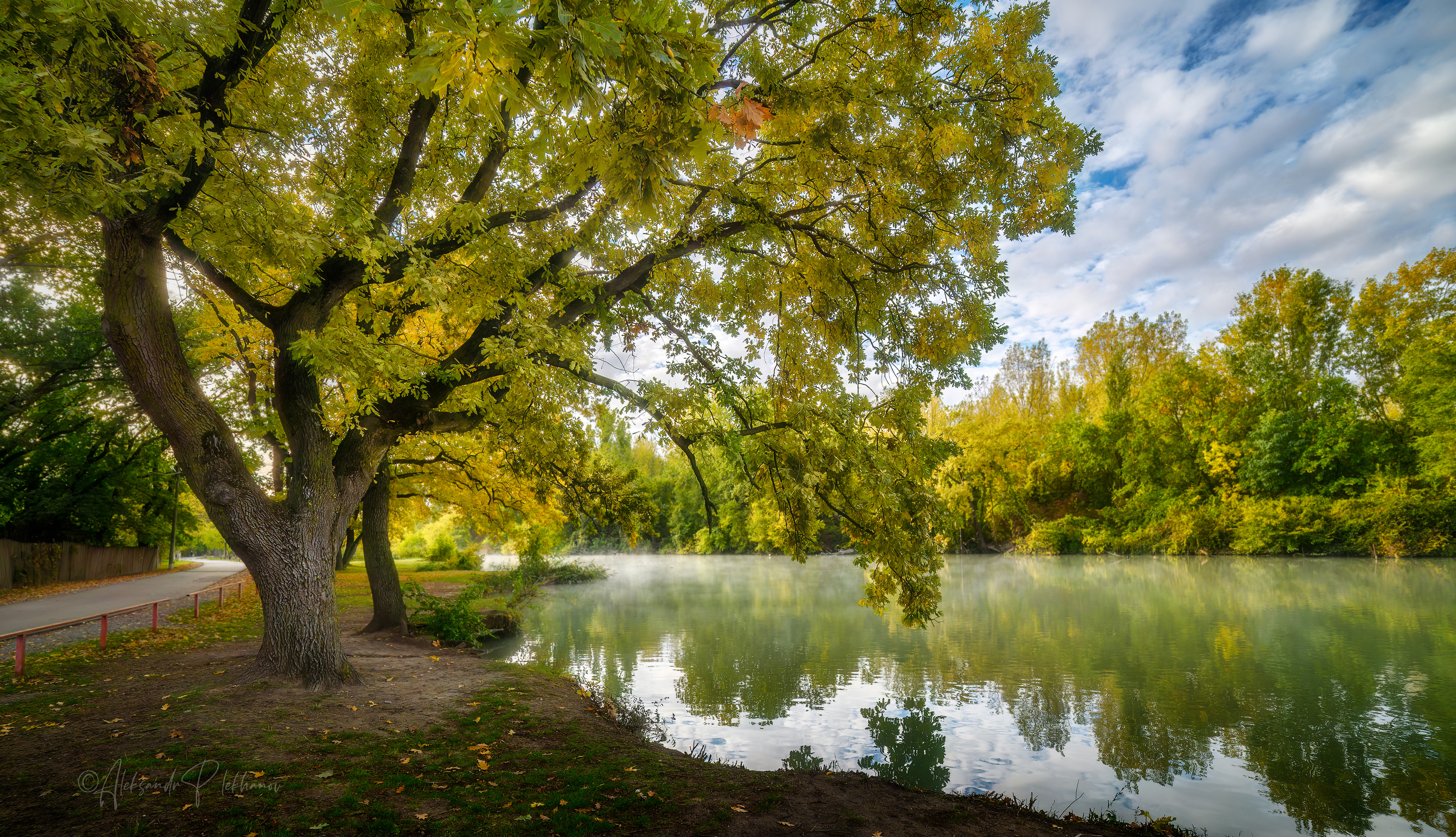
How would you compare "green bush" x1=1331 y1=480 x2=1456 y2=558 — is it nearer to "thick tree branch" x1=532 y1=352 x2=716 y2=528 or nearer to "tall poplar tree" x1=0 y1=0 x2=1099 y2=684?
"tall poplar tree" x1=0 y1=0 x2=1099 y2=684

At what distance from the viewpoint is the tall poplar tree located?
4895 mm

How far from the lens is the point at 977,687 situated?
9.88 metres

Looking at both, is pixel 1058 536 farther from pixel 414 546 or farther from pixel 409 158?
pixel 414 546

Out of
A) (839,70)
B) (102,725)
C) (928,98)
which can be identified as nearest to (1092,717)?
(928,98)

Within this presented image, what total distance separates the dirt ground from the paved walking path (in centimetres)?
750

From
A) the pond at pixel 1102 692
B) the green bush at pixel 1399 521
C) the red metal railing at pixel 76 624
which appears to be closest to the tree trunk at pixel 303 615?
the red metal railing at pixel 76 624

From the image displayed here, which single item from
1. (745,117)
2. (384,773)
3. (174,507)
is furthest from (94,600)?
(745,117)

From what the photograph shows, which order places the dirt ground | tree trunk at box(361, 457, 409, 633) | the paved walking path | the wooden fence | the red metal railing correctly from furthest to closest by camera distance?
the wooden fence, the paved walking path, tree trunk at box(361, 457, 409, 633), the red metal railing, the dirt ground

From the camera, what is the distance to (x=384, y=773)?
5062 mm

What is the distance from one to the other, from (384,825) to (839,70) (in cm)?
736

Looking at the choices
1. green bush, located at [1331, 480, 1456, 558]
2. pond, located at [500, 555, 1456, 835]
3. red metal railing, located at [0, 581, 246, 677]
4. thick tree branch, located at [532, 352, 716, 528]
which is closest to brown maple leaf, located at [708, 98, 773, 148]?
thick tree branch, located at [532, 352, 716, 528]

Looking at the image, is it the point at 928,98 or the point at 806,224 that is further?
the point at 806,224

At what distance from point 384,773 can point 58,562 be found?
2832cm

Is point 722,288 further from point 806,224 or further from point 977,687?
point 977,687
